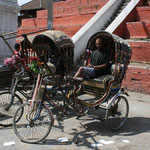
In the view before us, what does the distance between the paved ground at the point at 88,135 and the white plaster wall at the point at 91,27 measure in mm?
4906

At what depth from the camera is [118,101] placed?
4.98 m

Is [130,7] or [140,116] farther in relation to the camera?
[130,7]

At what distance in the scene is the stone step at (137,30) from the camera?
32.2ft

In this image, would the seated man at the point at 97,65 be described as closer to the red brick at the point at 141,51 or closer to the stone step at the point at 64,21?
the red brick at the point at 141,51

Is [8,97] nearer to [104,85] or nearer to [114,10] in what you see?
[104,85]

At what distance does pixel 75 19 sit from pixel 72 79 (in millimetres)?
9517

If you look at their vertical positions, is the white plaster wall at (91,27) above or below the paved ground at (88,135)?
above

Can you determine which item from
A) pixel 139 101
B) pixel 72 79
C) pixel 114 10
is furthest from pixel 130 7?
pixel 72 79

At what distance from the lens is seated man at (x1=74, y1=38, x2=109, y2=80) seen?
5344 millimetres

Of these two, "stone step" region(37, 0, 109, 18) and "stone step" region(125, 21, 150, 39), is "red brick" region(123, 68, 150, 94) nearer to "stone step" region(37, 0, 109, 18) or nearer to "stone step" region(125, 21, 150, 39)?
"stone step" region(125, 21, 150, 39)

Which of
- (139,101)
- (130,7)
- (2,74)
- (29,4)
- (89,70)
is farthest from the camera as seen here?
(29,4)

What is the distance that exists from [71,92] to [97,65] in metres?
1.14

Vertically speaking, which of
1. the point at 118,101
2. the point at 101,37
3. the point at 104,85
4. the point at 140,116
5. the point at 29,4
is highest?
the point at 29,4

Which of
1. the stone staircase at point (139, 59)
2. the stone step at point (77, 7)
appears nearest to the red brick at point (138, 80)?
the stone staircase at point (139, 59)
